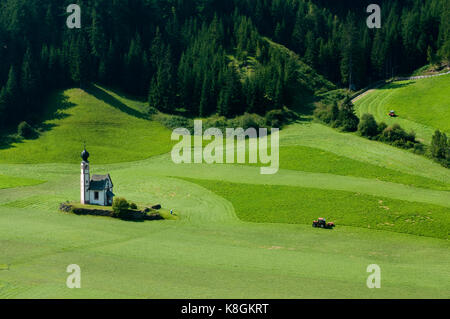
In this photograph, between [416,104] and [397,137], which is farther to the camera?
[416,104]

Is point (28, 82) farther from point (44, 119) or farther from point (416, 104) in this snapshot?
point (416, 104)

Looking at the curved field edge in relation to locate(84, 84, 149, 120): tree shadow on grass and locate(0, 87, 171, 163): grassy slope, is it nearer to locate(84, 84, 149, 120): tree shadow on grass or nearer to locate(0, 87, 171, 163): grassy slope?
locate(0, 87, 171, 163): grassy slope

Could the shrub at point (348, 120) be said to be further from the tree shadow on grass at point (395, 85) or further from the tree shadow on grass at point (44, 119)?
the tree shadow on grass at point (44, 119)

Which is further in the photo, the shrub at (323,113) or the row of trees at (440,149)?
the shrub at (323,113)

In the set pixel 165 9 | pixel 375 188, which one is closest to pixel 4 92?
pixel 165 9

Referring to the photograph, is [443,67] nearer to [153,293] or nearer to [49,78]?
[49,78]

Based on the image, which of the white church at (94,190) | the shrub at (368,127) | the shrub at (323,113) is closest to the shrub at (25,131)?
the white church at (94,190)

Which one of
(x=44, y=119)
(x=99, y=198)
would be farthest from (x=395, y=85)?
(x=99, y=198)
